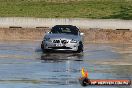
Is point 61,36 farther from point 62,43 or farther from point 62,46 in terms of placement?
point 62,46

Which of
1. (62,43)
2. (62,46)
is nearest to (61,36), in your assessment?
(62,43)

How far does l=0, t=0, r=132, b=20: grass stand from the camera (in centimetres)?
5366

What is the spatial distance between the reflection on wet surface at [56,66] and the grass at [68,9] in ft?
65.5

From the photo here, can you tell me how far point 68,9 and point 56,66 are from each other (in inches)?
1276

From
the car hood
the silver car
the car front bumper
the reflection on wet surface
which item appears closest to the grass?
the reflection on wet surface

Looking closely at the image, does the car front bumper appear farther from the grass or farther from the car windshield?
the grass

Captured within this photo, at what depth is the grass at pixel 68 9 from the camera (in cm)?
5366

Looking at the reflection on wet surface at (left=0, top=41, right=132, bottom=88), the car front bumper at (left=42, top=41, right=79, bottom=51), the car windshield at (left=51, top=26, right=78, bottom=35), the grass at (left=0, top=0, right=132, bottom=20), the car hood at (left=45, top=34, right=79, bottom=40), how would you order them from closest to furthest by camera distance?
the reflection on wet surface at (left=0, top=41, right=132, bottom=88), the car front bumper at (left=42, top=41, right=79, bottom=51), the car hood at (left=45, top=34, right=79, bottom=40), the car windshield at (left=51, top=26, right=78, bottom=35), the grass at (left=0, top=0, right=132, bottom=20)

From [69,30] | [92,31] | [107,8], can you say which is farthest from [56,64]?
[107,8]

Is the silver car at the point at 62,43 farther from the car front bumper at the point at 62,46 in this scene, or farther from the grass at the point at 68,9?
the grass at the point at 68,9

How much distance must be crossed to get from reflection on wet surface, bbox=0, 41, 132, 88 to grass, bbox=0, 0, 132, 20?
19951 mm

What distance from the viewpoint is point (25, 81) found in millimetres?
18688

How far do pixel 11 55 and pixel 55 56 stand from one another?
2044mm

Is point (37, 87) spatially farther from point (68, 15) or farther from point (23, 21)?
point (68, 15)
